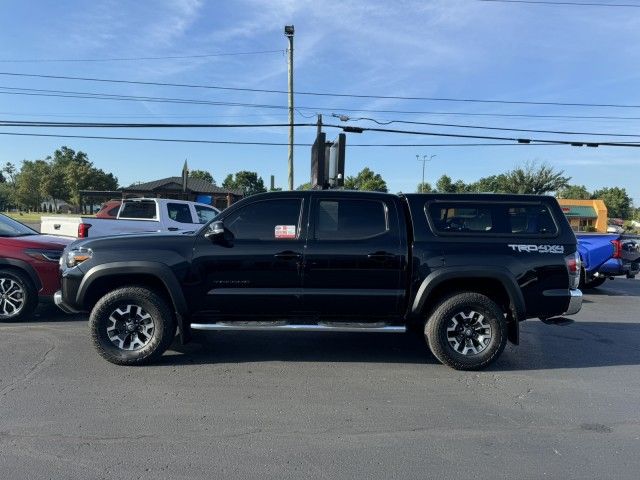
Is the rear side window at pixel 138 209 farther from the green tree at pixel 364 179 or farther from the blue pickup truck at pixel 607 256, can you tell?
the green tree at pixel 364 179

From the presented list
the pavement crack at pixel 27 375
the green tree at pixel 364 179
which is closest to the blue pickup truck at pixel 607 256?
the pavement crack at pixel 27 375

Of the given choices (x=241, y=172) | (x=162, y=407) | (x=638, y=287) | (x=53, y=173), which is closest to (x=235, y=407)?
(x=162, y=407)

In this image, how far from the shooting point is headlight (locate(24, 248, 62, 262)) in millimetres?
7199

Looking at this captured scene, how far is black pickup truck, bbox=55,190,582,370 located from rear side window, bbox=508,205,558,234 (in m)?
0.07

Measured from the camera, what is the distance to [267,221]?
5367 mm

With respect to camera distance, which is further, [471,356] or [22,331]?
[22,331]

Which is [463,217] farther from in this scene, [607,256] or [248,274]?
[607,256]

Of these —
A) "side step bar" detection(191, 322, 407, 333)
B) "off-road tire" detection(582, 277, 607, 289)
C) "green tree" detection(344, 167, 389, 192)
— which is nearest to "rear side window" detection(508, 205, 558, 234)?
"side step bar" detection(191, 322, 407, 333)

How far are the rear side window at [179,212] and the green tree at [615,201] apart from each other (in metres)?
89.0

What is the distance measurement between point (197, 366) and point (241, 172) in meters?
91.5

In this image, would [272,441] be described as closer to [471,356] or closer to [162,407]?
[162,407]

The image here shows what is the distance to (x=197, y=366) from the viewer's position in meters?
5.31

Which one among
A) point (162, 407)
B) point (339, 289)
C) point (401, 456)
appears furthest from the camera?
point (339, 289)

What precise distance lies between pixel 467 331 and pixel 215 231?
9.71 ft
